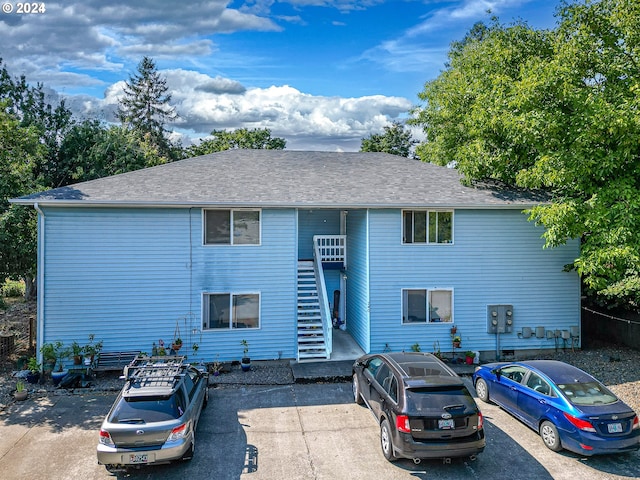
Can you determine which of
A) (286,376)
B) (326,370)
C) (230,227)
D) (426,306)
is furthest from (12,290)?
(426,306)

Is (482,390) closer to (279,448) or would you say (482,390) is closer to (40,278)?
(279,448)

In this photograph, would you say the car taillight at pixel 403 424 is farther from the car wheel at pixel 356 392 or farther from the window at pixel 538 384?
the window at pixel 538 384

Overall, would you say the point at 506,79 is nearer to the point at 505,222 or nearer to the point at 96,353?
the point at 505,222

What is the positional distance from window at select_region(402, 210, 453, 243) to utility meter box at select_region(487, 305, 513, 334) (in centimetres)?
275

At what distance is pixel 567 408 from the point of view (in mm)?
8047

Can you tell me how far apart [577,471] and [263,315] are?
8919mm

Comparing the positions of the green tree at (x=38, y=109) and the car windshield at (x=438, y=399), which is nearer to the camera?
the car windshield at (x=438, y=399)

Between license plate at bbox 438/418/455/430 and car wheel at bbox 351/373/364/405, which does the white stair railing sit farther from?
license plate at bbox 438/418/455/430

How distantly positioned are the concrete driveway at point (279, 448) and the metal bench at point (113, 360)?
1.66 m

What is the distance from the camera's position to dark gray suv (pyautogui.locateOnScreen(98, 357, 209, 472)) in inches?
280

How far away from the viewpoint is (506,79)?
1359 cm

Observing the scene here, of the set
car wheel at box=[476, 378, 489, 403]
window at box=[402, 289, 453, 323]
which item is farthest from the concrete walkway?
car wheel at box=[476, 378, 489, 403]

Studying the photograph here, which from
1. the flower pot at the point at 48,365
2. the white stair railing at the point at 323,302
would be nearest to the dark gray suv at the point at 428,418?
the white stair railing at the point at 323,302

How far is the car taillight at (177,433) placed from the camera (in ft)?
24.1
